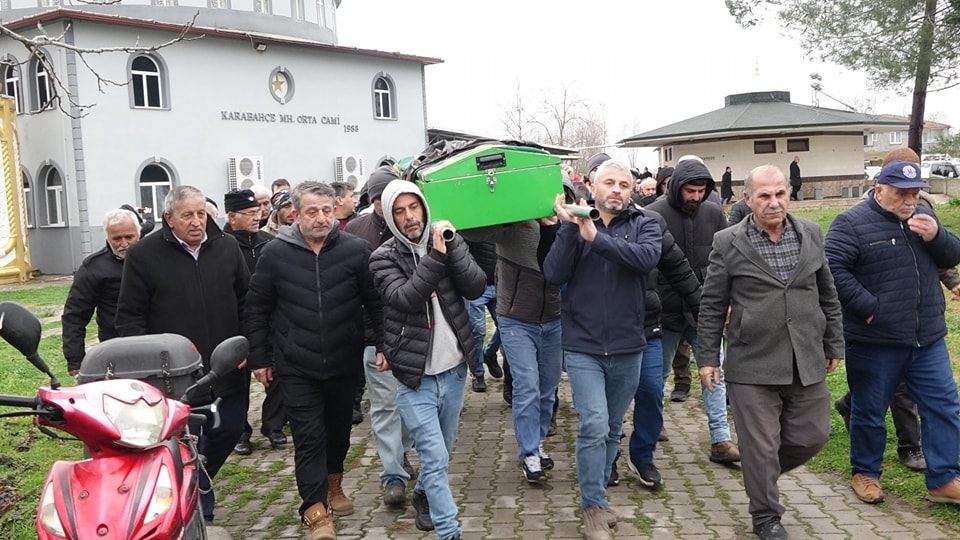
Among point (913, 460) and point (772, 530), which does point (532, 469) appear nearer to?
point (772, 530)

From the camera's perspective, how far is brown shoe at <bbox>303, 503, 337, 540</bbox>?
517cm

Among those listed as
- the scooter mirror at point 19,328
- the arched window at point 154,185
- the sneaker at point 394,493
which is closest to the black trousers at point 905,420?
the sneaker at point 394,493

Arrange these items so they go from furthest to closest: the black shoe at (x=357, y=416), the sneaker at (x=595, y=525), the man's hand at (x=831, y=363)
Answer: the black shoe at (x=357, y=416) < the man's hand at (x=831, y=363) < the sneaker at (x=595, y=525)

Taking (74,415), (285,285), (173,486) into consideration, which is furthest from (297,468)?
(74,415)

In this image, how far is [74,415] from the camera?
3230 millimetres

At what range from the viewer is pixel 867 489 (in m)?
5.64

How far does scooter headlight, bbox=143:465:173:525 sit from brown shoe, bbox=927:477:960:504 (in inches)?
171

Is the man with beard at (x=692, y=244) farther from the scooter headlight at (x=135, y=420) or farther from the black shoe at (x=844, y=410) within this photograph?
the scooter headlight at (x=135, y=420)

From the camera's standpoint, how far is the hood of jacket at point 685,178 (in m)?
6.74

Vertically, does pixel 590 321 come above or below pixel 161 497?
above

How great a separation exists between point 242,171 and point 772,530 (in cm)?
2614

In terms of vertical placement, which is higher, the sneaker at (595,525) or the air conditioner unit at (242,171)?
the air conditioner unit at (242,171)

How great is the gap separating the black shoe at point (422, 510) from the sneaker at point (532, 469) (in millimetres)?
897

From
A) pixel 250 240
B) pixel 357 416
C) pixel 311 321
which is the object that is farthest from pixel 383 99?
pixel 311 321
